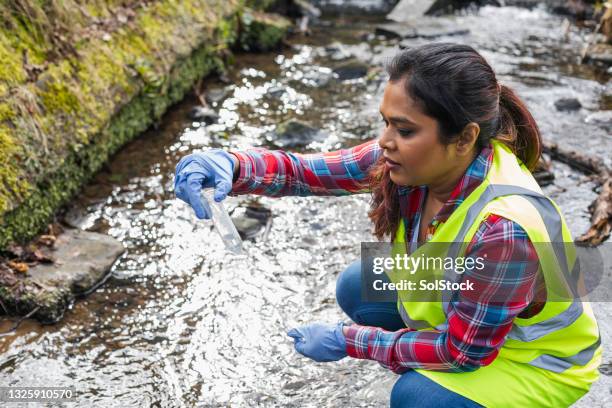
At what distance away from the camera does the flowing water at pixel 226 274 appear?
122 inches

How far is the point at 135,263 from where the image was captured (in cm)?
395

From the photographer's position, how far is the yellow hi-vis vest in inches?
82.9

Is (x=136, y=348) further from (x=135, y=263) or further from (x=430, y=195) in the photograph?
(x=430, y=195)

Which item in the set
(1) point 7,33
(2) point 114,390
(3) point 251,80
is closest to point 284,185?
(2) point 114,390

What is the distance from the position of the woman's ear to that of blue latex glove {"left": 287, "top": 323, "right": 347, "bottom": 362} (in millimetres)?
768

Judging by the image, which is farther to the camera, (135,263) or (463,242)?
(135,263)

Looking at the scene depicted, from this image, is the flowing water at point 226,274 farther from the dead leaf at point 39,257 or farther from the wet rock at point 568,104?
the dead leaf at point 39,257

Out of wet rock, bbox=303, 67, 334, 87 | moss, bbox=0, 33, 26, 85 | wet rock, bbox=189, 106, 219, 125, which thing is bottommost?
wet rock, bbox=303, 67, 334, 87

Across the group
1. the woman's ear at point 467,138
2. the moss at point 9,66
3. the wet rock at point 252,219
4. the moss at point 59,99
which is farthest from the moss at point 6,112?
the woman's ear at point 467,138

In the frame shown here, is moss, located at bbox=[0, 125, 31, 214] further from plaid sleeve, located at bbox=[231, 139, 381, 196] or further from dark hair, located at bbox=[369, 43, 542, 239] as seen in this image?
dark hair, located at bbox=[369, 43, 542, 239]

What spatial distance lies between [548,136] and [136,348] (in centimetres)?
367

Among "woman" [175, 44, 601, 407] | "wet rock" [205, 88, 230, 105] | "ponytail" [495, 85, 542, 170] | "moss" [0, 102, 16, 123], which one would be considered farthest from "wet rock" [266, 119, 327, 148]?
"ponytail" [495, 85, 542, 170]

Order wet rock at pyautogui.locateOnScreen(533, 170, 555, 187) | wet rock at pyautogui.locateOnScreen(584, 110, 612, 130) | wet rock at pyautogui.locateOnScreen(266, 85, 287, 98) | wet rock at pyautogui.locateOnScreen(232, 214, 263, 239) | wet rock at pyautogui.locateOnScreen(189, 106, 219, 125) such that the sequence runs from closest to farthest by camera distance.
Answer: wet rock at pyautogui.locateOnScreen(232, 214, 263, 239), wet rock at pyautogui.locateOnScreen(533, 170, 555, 187), wet rock at pyautogui.locateOnScreen(584, 110, 612, 130), wet rock at pyautogui.locateOnScreen(189, 106, 219, 125), wet rock at pyautogui.locateOnScreen(266, 85, 287, 98)

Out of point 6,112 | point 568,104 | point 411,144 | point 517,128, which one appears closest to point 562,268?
point 517,128
